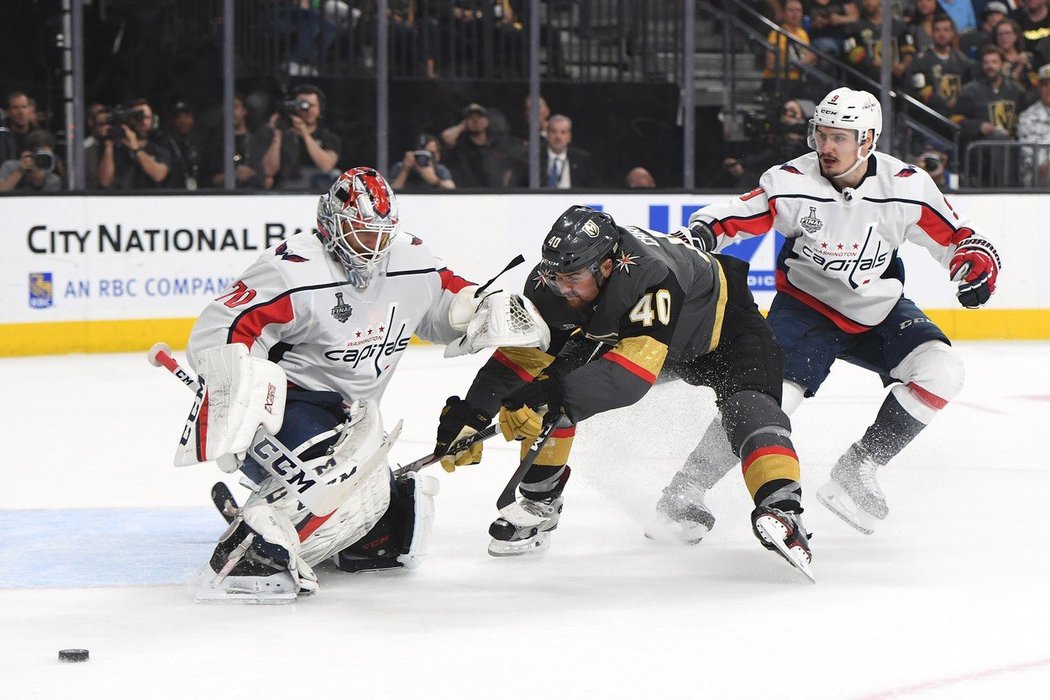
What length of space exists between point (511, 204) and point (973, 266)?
449cm

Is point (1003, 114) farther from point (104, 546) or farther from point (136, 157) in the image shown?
point (104, 546)

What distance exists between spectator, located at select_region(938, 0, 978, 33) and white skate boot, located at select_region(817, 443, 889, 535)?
5.89m

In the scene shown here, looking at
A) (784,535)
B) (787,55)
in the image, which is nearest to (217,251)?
(787,55)

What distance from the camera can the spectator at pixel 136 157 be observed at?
7.93 meters

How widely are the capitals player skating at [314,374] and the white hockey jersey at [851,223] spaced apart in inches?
43.7

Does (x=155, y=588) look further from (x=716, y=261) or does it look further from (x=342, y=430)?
(x=716, y=261)

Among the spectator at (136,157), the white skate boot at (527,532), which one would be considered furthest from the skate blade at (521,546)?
the spectator at (136,157)

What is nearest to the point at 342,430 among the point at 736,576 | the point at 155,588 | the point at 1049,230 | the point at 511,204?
the point at 155,588

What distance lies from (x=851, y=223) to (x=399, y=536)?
160 cm

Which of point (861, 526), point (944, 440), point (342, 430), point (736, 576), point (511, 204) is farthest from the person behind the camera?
point (511, 204)

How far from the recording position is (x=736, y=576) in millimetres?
3742

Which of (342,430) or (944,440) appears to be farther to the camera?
(944,440)

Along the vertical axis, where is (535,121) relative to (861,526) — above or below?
above

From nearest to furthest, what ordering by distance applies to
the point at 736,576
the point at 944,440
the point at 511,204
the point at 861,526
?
the point at 736,576 < the point at 861,526 < the point at 944,440 < the point at 511,204
